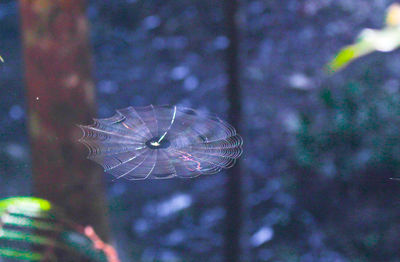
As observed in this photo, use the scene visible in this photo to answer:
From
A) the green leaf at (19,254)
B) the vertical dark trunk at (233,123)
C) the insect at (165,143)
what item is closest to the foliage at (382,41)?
the green leaf at (19,254)

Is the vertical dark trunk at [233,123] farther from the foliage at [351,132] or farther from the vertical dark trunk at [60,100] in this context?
the vertical dark trunk at [60,100]

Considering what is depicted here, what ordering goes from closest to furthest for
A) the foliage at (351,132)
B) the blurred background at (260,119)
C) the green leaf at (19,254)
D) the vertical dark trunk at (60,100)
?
the green leaf at (19,254)
the vertical dark trunk at (60,100)
the blurred background at (260,119)
the foliage at (351,132)

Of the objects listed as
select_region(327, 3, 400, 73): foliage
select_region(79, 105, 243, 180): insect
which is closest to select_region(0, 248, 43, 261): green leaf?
select_region(327, 3, 400, 73): foliage

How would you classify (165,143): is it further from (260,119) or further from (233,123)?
(260,119)

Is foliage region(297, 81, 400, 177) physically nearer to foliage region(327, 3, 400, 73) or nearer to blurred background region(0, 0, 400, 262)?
blurred background region(0, 0, 400, 262)

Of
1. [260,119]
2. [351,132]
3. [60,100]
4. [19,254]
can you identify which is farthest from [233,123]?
[19,254]

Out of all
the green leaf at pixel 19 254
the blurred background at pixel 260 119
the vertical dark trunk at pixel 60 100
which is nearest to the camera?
the green leaf at pixel 19 254

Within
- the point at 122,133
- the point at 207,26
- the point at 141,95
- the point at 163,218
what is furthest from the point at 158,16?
the point at 163,218
